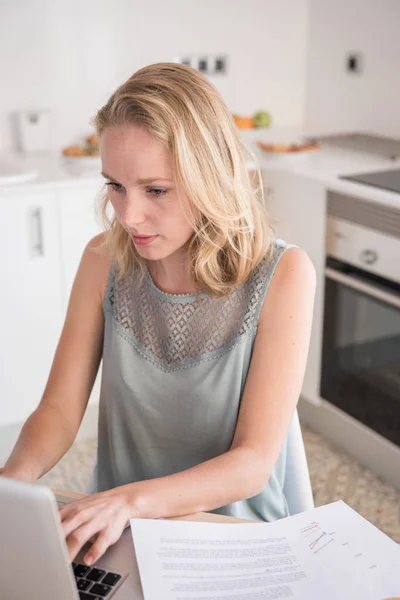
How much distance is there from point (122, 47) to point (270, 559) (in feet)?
7.94

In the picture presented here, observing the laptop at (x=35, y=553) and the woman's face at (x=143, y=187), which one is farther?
the woman's face at (x=143, y=187)

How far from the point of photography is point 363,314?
252 centimetres

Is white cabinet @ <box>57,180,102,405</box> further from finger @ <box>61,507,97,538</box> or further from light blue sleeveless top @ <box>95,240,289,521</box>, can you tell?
finger @ <box>61,507,97,538</box>

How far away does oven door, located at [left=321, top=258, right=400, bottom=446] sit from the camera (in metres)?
2.43

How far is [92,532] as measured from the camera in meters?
1.00


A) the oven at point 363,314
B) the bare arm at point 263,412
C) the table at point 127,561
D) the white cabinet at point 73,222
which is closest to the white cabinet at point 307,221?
the oven at point 363,314

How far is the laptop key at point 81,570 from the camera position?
97 cm

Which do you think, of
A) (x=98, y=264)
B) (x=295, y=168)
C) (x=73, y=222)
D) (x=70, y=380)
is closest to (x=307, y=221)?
(x=295, y=168)

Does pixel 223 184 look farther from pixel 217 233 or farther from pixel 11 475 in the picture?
pixel 11 475

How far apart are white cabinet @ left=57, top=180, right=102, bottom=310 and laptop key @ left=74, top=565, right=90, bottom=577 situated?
67.3 inches

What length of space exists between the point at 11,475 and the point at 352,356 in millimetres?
1621

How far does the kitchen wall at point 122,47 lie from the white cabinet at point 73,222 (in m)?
0.54

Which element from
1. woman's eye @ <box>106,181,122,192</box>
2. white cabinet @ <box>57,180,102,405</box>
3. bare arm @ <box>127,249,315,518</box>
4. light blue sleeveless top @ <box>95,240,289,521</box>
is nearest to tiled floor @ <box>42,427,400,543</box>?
white cabinet @ <box>57,180,102,405</box>

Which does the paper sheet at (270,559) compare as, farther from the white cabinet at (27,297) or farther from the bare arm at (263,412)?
the white cabinet at (27,297)
